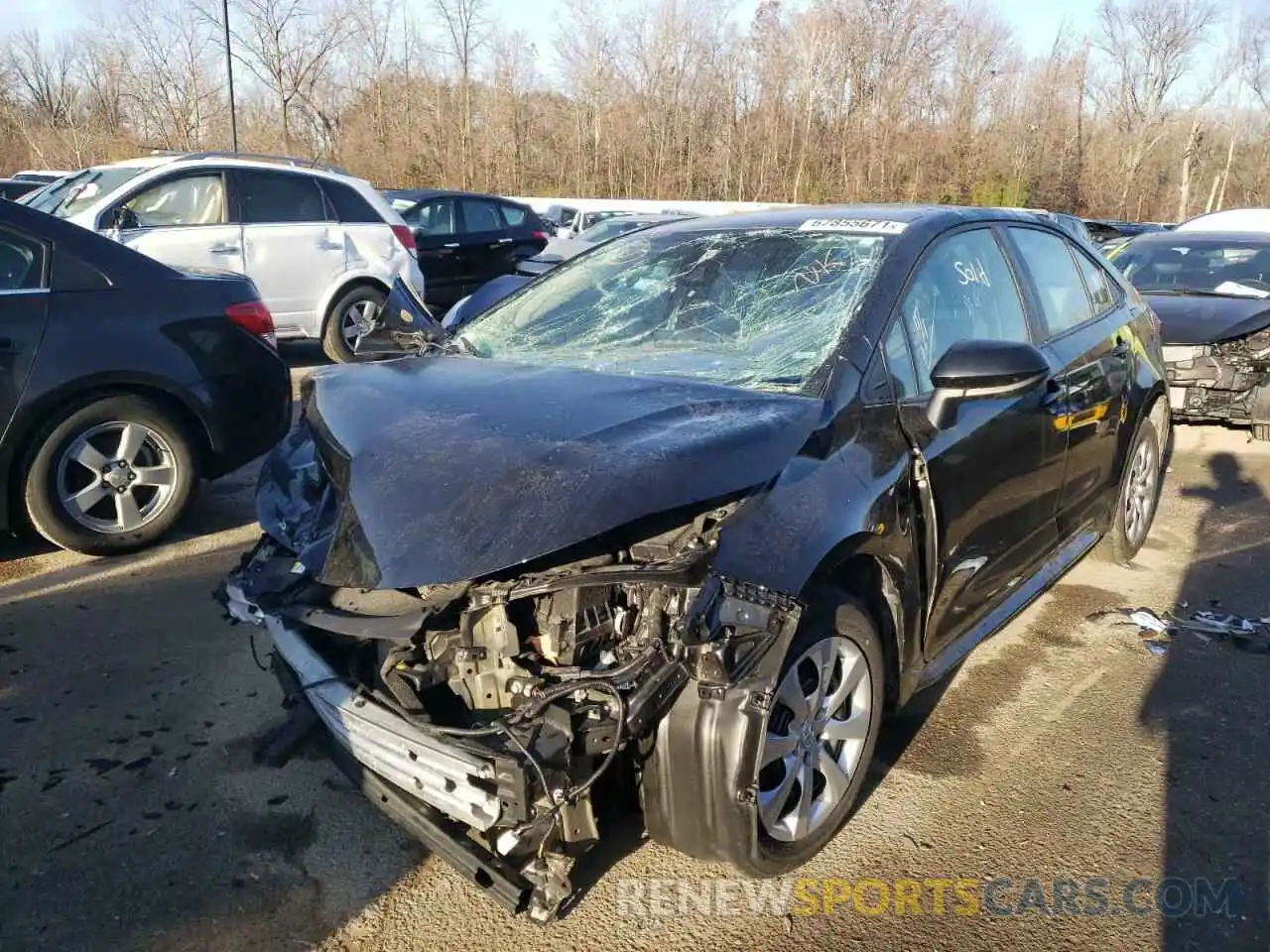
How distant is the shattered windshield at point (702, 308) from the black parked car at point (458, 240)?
30.8 feet

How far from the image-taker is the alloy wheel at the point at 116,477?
178 inches

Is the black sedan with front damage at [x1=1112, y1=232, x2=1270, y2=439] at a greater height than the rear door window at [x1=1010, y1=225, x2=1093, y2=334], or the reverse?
the rear door window at [x1=1010, y1=225, x2=1093, y2=334]

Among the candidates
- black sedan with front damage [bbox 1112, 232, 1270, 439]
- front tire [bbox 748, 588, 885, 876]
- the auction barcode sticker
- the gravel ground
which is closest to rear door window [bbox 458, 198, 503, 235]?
black sedan with front damage [bbox 1112, 232, 1270, 439]

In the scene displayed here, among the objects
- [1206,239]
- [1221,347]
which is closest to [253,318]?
[1221,347]

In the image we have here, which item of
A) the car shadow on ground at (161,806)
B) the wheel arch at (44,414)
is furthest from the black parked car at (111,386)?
the car shadow on ground at (161,806)

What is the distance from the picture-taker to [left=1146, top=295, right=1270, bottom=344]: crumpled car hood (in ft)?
23.2

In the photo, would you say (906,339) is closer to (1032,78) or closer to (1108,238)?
(1108,238)

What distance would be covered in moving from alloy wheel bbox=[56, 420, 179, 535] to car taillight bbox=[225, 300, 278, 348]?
74cm

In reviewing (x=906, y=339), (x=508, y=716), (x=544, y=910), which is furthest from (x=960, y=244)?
(x=544, y=910)

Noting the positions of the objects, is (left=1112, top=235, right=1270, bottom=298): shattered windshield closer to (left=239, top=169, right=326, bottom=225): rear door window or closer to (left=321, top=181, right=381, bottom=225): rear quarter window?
(left=321, top=181, right=381, bottom=225): rear quarter window

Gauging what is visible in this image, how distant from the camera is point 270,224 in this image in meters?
8.84

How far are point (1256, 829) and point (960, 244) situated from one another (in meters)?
2.07

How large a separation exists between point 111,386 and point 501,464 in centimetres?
314

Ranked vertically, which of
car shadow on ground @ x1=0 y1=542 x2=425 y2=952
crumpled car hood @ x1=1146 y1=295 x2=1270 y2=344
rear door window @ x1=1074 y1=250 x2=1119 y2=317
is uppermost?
rear door window @ x1=1074 y1=250 x2=1119 y2=317
